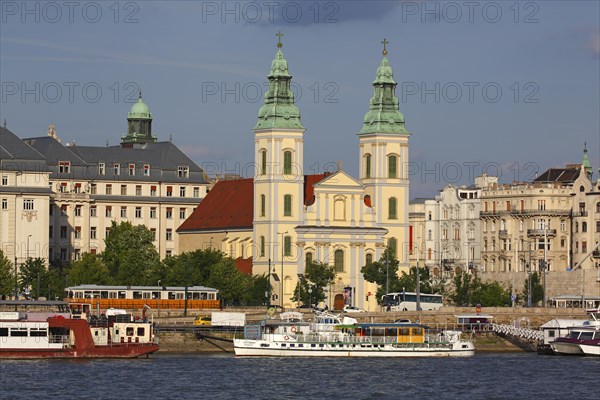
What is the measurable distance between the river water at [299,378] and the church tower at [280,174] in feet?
182

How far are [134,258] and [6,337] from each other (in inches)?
1928

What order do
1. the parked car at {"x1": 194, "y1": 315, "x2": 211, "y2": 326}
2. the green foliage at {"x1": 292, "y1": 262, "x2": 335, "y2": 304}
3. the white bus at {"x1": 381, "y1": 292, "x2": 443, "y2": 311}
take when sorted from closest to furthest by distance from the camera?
the parked car at {"x1": 194, "y1": 315, "x2": 211, "y2": 326}, the white bus at {"x1": 381, "y1": 292, "x2": 443, "y2": 311}, the green foliage at {"x1": 292, "y1": 262, "x2": 335, "y2": 304}

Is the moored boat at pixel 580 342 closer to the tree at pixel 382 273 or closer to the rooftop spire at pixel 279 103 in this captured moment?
the tree at pixel 382 273

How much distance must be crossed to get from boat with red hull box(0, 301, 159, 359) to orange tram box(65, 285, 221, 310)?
71.2 feet

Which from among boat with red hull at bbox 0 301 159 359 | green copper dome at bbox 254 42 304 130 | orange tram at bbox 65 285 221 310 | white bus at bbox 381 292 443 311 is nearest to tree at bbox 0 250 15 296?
orange tram at bbox 65 285 221 310

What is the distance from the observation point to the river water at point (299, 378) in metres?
115

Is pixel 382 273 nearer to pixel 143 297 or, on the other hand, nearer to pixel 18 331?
pixel 143 297

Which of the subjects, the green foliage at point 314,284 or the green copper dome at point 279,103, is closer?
the green foliage at point 314,284

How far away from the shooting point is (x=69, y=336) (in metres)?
137

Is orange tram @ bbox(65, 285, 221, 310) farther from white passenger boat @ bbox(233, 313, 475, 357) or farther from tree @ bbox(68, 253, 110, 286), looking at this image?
white passenger boat @ bbox(233, 313, 475, 357)

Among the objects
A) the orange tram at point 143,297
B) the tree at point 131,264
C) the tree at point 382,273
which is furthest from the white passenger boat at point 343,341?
the tree at point 382,273

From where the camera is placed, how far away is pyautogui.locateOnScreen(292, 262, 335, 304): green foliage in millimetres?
189125

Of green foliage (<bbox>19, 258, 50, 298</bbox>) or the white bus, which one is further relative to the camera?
green foliage (<bbox>19, 258, 50, 298</bbox>)

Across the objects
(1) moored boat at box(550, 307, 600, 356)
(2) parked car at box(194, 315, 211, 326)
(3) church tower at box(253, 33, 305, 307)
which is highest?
(3) church tower at box(253, 33, 305, 307)
